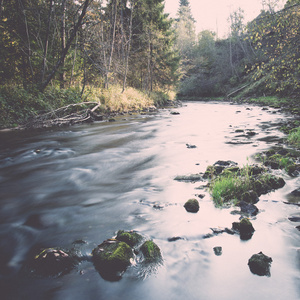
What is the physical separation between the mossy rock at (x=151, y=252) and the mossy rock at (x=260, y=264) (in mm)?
880

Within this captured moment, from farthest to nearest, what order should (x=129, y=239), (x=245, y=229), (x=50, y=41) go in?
(x=50, y=41)
(x=245, y=229)
(x=129, y=239)

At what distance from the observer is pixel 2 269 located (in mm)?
2178

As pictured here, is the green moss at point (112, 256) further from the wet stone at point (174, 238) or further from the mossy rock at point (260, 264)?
the mossy rock at point (260, 264)

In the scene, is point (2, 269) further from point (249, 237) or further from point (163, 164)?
point (163, 164)

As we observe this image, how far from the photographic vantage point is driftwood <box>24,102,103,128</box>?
10391mm

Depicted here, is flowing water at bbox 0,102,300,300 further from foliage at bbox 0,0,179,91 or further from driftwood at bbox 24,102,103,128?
foliage at bbox 0,0,179,91

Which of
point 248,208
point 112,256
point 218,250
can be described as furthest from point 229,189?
point 112,256

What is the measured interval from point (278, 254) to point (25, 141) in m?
8.21

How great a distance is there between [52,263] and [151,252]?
0.96 m

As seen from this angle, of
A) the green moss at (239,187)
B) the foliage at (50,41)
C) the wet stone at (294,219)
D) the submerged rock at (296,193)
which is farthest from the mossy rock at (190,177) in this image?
the foliage at (50,41)

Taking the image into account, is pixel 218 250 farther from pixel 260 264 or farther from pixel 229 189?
pixel 229 189

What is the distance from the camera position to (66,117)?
1200 cm

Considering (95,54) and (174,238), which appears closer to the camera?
(174,238)

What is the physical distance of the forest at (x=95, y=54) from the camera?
27.8 feet
